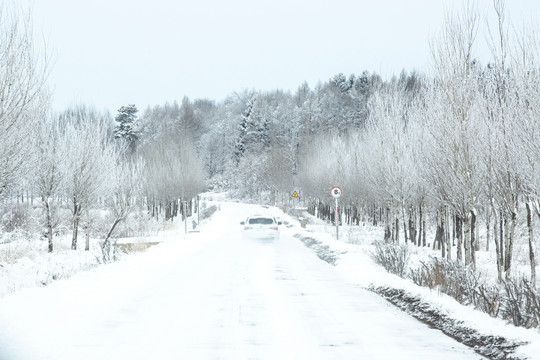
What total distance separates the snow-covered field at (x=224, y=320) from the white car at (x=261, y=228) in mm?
11695

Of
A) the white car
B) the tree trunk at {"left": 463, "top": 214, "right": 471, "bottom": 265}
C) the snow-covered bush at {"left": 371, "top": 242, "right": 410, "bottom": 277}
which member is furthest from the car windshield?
the tree trunk at {"left": 463, "top": 214, "right": 471, "bottom": 265}

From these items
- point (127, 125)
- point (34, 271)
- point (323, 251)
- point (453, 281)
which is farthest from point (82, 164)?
point (127, 125)

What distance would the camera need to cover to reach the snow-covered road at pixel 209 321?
5.49 m

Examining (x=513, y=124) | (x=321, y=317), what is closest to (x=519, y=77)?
(x=513, y=124)

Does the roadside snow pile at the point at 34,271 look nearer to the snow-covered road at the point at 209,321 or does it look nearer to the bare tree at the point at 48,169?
the snow-covered road at the point at 209,321

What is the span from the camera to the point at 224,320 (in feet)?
23.2

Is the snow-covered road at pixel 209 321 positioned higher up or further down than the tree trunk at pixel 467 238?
further down

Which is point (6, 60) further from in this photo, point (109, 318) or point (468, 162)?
point (468, 162)

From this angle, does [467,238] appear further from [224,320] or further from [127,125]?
[127,125]

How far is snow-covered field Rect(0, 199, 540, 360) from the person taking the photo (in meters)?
5.50

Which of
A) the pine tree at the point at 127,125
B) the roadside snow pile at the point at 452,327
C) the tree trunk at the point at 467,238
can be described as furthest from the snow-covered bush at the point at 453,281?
the pine tree at the point at 127,125

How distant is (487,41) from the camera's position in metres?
12.1

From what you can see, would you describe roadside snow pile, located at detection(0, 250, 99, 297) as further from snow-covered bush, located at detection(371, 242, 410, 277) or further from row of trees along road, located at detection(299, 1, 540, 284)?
row of trees along road, located at detection(299, 1, 540, 284)

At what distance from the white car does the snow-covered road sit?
12012mm
